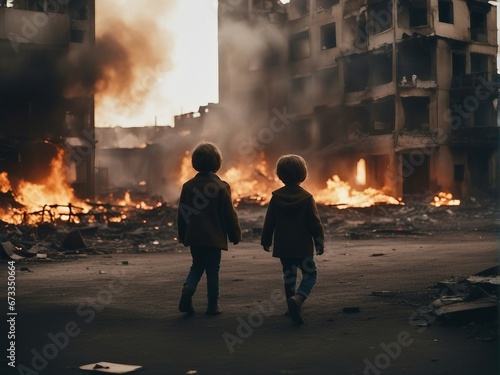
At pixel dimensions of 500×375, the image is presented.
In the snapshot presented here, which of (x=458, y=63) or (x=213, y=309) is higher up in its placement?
(x=458, y=63)

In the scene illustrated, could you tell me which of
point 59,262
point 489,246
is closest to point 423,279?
point 489,246

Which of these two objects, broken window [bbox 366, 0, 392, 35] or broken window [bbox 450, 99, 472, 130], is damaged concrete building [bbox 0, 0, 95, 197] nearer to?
broken window [bbox 366, 0, 392, 35]

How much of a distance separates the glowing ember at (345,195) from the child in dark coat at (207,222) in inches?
1248

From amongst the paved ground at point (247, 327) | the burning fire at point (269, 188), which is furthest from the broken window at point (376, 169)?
the paved ground at point (247, 327)

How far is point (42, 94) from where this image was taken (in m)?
34.1

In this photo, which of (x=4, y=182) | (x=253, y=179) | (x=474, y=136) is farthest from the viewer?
(x=253, y=179)

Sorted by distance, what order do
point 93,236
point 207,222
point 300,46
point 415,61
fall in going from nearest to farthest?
1. point 207,222
2. point 93,236
3. point 415,61
4. point 300,46

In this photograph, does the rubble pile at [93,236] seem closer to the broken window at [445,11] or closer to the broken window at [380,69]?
the broken window at [380,69]

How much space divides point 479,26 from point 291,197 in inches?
1634

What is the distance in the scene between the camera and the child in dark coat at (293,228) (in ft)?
23.0

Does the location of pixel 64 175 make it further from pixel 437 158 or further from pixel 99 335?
pixel 99 335

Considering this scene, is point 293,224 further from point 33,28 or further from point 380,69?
point 380,69

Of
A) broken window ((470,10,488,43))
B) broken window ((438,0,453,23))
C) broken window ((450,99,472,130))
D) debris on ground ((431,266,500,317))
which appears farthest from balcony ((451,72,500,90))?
debris on ground ((431,266,500,317))
